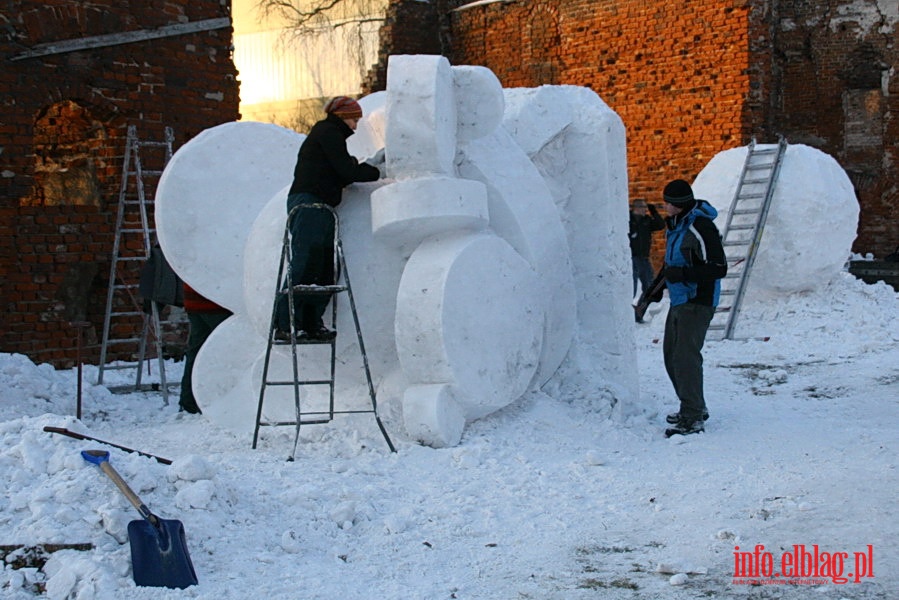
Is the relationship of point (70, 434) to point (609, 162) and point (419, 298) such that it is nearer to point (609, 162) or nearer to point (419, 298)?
point (419, 298)

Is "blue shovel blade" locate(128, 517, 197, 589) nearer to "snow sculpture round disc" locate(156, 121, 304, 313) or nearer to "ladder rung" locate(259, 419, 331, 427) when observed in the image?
"ladder rung" locate(259, 419, 331, 427)

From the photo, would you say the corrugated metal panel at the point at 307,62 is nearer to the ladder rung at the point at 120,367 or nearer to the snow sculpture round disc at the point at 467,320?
the ladder rung at the point at 120,367

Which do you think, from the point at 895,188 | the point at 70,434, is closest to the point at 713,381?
the point at 70,434

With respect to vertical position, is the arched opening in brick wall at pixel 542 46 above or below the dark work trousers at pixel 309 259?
above

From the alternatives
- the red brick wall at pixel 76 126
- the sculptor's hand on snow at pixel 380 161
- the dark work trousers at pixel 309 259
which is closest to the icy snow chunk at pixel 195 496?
the dark work trousers at pixel 309 259

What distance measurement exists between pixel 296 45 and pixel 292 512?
16.8 meters

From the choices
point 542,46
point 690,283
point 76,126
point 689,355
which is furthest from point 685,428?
point 542,46

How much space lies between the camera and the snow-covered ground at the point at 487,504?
3.66 meters

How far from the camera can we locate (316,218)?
5.71 m

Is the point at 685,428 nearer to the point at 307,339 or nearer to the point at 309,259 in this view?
the point at 307,339

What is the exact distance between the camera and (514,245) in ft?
20.1

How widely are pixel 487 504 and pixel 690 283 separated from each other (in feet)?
7.35

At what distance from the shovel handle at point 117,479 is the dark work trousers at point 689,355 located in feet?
11.5

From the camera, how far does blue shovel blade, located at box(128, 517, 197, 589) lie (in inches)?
141
